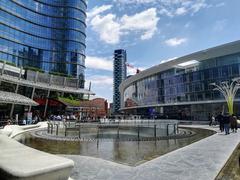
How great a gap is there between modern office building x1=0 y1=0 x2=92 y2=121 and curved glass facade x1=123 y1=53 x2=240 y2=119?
75.2 feet

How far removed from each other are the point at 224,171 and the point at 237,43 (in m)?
44.9

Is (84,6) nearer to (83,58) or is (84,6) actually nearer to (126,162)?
(83,58)

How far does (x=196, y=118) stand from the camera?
51.7 m

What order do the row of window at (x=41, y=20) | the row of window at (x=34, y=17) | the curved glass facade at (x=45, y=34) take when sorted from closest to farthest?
the row of window at (x=41, y=20), the row of window at (x=34, y=17), the curved glass facade at (x=45, y=34)

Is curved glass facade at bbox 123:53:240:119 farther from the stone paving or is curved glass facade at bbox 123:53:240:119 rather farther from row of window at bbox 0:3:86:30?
the stone paving

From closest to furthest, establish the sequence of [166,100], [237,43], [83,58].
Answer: [237,43], [166,100], [83,58]

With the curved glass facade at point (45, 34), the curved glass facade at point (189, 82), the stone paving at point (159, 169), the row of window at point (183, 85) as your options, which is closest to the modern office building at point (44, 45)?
the curved glass facade at point (45, 34)

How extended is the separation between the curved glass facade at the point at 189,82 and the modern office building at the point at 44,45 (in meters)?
22.9

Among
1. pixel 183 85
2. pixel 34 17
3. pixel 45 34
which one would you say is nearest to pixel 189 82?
pixel 183 85

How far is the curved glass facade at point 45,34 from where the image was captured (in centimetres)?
5972

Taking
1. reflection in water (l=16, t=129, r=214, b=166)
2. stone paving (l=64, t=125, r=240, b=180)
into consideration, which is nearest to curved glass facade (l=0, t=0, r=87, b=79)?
reflection in water (l=16, t=129, r=214, b=166)

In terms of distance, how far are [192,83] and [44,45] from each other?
166ft

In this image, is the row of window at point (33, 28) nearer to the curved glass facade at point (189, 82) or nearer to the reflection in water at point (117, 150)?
the curved glass facade at point (189, 82)

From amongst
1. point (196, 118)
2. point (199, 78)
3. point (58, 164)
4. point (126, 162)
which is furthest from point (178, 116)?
point (58, 164)
